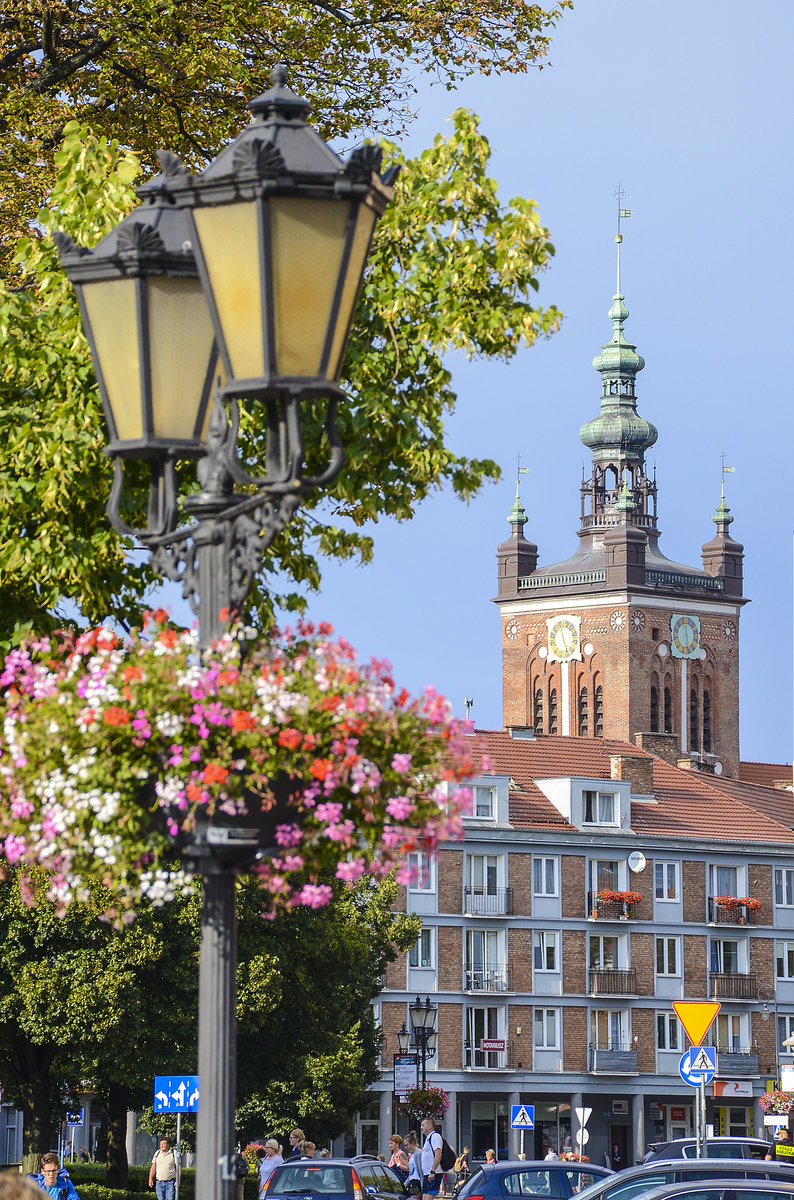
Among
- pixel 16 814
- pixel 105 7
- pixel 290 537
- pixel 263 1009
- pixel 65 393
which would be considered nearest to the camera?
pixel 16 814

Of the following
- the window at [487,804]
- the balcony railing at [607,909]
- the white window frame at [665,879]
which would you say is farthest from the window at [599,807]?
the window at [487,804]

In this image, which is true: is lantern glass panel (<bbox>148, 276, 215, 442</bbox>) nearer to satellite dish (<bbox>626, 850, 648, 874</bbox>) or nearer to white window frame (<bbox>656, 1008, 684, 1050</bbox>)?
satellite dish (<bbox>626, 850, 648, 874</bbox>)

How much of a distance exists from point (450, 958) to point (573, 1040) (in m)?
5.82

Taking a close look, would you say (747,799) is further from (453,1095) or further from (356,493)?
(356,493)

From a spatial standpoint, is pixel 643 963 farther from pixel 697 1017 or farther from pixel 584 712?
pixel 584 712

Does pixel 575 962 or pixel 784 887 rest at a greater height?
pixel 784 887

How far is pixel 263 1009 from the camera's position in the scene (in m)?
41.1

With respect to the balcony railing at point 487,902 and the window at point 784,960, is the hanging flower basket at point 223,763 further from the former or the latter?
the window at point 784,960

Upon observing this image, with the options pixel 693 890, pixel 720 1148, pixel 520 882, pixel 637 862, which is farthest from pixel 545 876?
pixel 720 1148

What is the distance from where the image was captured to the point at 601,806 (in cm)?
7688

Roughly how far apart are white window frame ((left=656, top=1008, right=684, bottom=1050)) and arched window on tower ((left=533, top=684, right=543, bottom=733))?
5738 centimetres

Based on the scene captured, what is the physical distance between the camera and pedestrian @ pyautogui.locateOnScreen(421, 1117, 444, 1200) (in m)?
28.6

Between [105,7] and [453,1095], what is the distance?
193 feet

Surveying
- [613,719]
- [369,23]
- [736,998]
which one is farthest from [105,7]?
[613,719]
